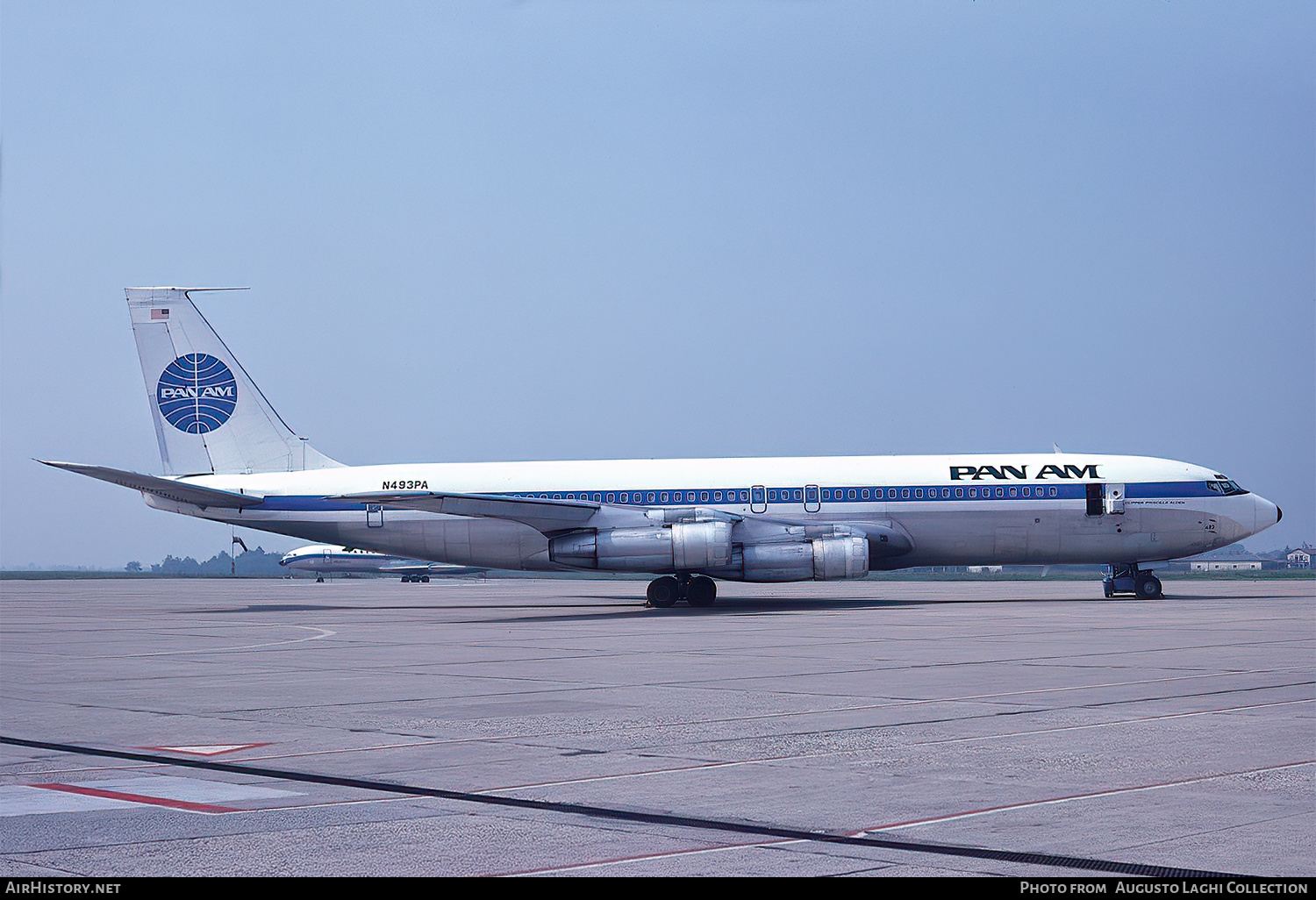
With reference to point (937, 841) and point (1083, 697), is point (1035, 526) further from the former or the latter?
point (937, 841)

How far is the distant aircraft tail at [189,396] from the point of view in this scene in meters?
43.4

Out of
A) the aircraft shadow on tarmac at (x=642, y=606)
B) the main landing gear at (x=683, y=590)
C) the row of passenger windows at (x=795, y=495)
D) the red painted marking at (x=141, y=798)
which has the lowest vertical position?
the red painted marking at (x=141, y=798)

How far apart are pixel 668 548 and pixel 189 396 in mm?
16865

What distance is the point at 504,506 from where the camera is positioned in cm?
3872

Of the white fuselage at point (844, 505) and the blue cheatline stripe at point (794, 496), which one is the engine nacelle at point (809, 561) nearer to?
the white fuselage at point (844, 505)

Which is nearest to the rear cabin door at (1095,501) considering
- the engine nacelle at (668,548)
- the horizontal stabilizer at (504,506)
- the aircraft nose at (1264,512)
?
the aircraft nose at (1264,512)

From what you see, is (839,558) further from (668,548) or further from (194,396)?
(194,396)

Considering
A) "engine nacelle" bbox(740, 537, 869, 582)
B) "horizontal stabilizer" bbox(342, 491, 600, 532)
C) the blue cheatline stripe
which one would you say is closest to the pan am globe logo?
the blue cheatline stripe

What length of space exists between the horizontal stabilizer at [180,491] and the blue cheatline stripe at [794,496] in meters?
0.80

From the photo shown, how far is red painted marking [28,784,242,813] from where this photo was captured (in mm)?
9281

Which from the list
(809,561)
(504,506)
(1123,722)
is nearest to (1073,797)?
(1123,722)

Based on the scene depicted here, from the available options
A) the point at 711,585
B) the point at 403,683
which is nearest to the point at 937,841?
the point at 403,683

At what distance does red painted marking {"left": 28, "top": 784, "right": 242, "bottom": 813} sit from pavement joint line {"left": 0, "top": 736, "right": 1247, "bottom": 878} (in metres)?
1.10
